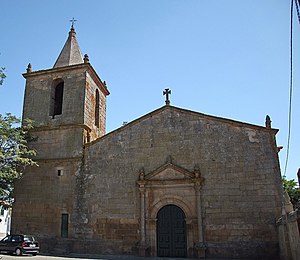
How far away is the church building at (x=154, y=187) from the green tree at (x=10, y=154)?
588 mm

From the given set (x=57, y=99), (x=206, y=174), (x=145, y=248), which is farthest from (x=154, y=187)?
(x=57, y=99)

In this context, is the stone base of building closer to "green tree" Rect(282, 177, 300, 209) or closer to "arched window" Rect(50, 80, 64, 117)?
"arched window" Rect(50, 80, 64, 117)

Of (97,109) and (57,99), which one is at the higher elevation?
(57,99)

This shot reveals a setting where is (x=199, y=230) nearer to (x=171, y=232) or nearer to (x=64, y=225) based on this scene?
(x=171, y=232)

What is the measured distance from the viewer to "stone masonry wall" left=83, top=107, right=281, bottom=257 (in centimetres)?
1238

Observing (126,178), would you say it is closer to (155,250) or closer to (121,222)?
(121,222)

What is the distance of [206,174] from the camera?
44.2 feet

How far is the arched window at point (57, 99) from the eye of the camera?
17344 millimetres

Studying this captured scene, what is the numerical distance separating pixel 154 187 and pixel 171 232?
Result: 2.08 metres

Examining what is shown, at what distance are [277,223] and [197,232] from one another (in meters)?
3.20

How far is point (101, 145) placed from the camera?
50.4 ft

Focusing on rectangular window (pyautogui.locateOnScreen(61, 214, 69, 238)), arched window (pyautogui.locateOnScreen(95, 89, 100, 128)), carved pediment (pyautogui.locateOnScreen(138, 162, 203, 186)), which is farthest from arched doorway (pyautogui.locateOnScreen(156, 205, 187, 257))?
arched window (pyautogui.locateOnScreen(95, 89, 100, 128))

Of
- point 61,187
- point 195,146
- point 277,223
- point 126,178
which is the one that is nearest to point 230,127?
point 195,146

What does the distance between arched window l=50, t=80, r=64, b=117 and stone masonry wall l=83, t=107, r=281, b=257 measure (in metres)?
3.82
